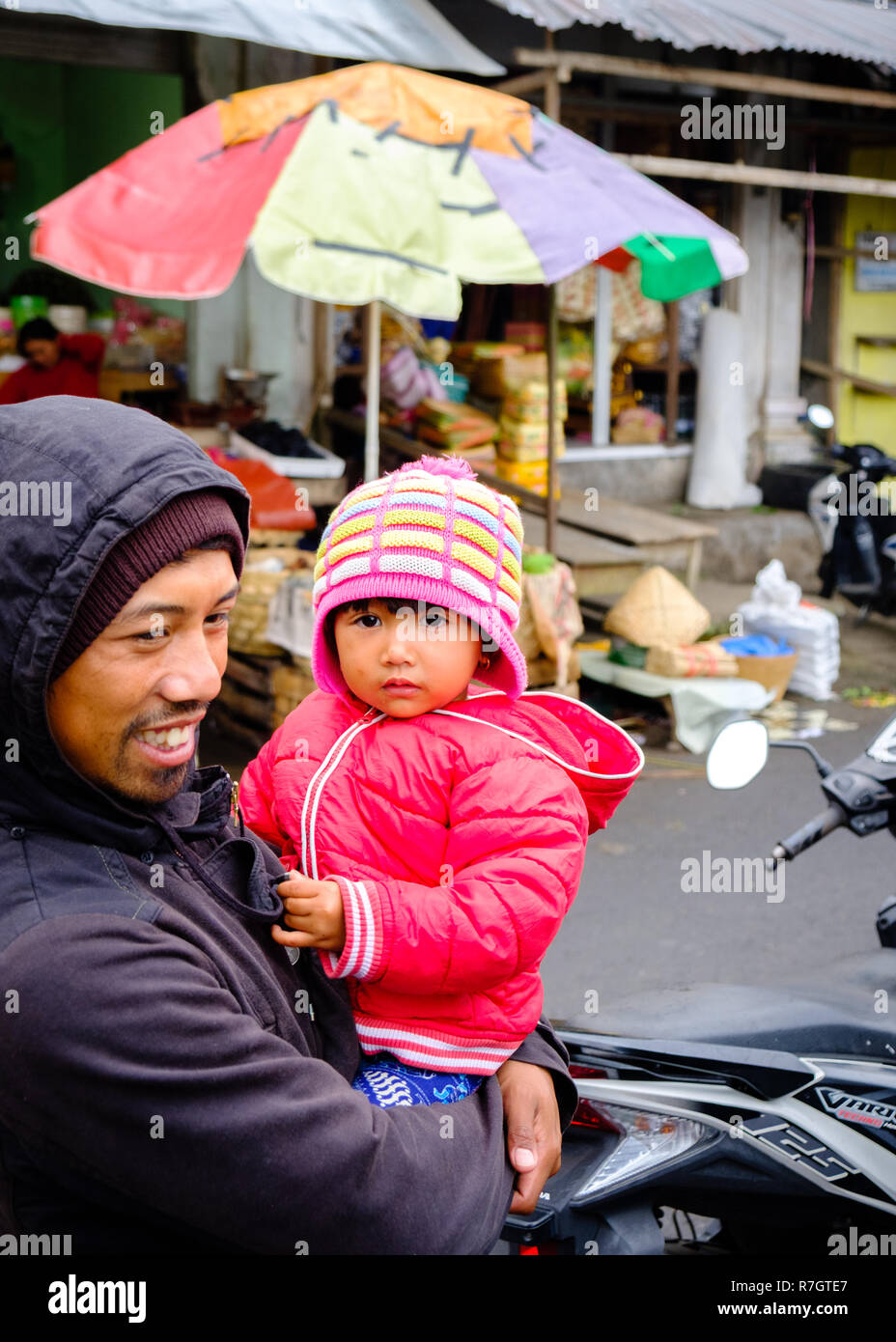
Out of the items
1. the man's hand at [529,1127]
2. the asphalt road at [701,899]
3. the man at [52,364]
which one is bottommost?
the asphalt road at [701,899]

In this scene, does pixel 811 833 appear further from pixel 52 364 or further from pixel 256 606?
pixel 52 364

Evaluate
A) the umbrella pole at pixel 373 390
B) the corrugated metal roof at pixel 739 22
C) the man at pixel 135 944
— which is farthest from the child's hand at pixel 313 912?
the corrugated metal roof at pixel 739 22

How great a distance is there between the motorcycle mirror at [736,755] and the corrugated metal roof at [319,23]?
488 centimetres

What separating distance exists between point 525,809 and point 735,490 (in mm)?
9944

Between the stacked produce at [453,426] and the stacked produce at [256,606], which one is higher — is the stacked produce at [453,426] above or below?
above

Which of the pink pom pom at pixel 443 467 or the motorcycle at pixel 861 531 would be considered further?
the motorcycle at pixel 861 531

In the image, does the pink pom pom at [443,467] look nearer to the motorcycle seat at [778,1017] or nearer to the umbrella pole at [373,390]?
the motorcycle seat at [778,1017]

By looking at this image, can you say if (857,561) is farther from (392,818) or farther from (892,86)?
(392,818)

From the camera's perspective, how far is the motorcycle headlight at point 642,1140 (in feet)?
6.72

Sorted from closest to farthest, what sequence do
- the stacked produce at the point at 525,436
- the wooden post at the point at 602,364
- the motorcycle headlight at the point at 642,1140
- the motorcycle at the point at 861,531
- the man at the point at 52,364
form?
the motorcycle headlight at the point at 642,1140 → the man at the point at 52,364 → the stacked produce at the point at 525,436 → the motorcycle at the point at 861,531 → the wooden post at the point at 602,364

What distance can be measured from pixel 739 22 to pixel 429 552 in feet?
26.2
